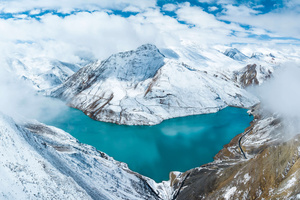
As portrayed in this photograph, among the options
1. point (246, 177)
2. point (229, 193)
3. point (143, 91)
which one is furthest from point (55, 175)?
point (143, 91)

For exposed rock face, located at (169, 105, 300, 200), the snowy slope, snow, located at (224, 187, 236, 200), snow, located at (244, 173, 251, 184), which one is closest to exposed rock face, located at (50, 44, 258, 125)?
the snowy slope

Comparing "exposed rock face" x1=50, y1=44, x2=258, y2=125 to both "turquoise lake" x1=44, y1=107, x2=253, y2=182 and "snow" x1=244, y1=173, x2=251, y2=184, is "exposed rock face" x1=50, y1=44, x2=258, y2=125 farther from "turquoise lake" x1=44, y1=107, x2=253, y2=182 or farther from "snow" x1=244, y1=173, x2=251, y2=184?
"snow" x1=244, y1=173, x2=251, y2=184

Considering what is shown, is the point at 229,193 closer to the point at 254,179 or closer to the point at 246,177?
the point at 246,177

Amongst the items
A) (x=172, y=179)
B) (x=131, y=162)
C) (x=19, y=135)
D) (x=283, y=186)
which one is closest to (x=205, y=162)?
(x=172, y=179)

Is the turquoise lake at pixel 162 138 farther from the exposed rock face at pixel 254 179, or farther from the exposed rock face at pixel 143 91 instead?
the exposed rock face at pixel 254 179

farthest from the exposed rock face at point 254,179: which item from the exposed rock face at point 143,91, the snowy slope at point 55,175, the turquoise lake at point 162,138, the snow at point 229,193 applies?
the exposed rock face at point 143,91

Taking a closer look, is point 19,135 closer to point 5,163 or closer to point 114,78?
point 5,163
